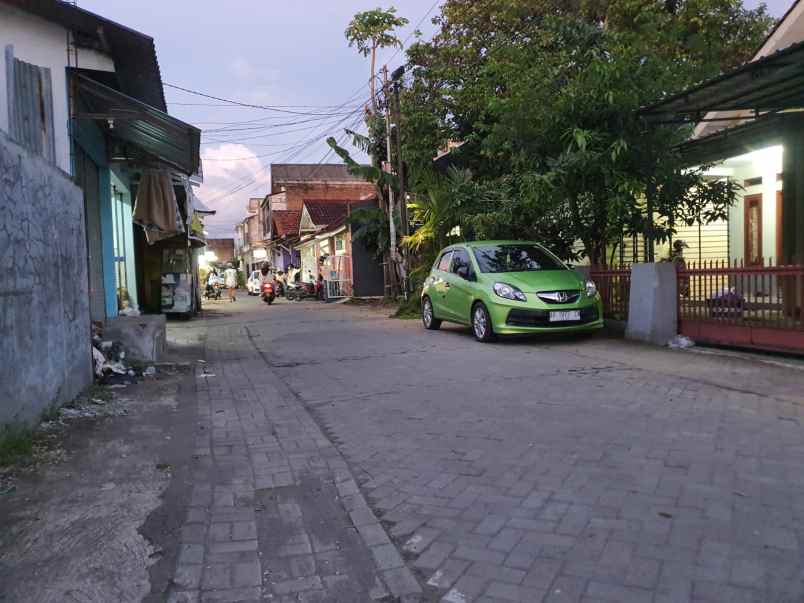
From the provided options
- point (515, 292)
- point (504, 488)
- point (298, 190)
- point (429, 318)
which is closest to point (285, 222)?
point (298, 190)

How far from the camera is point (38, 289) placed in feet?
17.8

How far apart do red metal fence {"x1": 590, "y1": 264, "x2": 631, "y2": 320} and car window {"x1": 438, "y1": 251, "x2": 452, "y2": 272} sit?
8.50ft

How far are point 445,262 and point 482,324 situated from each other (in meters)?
2.25

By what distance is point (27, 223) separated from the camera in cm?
529

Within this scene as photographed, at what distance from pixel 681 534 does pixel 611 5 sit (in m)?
18.6

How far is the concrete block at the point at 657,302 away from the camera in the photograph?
31.5 feet

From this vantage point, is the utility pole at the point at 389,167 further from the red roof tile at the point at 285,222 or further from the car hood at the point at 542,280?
the red roof tile at the point at 285,222

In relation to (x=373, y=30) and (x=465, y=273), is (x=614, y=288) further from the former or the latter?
(x=373, y=30)

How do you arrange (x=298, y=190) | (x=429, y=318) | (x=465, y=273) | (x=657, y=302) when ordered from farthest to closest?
1. (x=298, y=190)
2. (x=429, y=318)
3. (x=465, y=273)
4. (x=657, y=302)

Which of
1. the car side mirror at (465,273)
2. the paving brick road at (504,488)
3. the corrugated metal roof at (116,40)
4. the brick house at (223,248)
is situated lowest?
the paving brick road at (504,488)

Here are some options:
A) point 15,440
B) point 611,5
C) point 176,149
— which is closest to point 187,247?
point 176,149

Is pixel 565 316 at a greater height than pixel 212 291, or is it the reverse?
pixel 212 291

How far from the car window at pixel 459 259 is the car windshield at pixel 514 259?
216mm

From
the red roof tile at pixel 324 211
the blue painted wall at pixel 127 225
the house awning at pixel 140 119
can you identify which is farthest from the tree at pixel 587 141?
the red roof tile at pixel 324 211
